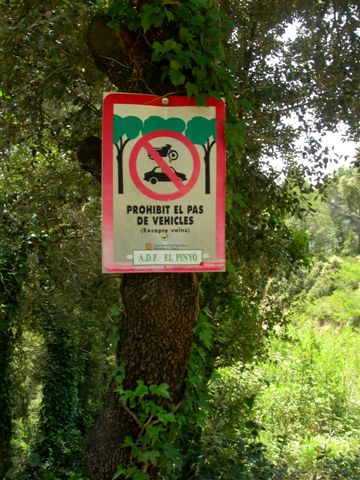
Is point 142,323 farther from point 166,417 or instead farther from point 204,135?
point 204,135

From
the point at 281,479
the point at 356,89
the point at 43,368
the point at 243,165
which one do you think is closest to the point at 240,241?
the point at 243,165

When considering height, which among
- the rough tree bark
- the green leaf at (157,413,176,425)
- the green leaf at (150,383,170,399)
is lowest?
the green leaf at (157,413,176,425)

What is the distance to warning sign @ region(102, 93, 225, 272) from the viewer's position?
2.74 m

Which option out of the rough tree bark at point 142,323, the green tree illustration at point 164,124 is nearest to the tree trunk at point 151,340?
the rough tree bark at point 142,323

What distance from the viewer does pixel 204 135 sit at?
2814 mm

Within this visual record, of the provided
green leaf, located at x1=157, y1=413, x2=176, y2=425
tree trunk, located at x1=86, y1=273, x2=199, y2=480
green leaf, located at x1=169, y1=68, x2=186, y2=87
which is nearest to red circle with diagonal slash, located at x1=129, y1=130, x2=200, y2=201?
green leaf, located at x1=169, y1=68, x2=186, y2=87

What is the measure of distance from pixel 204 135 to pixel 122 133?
0.41 meters

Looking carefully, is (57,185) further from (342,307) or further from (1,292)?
(342,307)

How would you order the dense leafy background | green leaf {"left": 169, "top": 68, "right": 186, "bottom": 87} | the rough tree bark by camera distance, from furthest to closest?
the dense leafy background
the rough tree bark
green leaf {"left": 169, "top": 68, "right": 186, "bottom": 87}

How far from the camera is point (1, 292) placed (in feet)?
19.6

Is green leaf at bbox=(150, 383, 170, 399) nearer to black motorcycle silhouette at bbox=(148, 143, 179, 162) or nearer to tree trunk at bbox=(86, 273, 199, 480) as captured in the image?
tree trunk at bbox=(86, 273, 199, 480)

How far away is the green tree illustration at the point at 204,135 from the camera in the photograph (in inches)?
110

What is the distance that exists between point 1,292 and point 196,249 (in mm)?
3815

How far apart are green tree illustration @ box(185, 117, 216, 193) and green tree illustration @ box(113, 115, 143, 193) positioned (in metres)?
0.26
